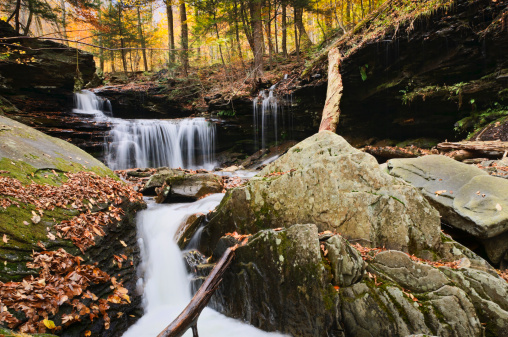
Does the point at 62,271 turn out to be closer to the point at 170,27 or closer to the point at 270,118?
the point at 270,118

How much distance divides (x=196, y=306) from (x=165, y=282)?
205cm

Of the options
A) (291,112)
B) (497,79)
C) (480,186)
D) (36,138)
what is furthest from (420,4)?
(36,138)

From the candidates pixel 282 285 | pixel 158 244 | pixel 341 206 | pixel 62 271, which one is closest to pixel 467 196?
pixel 341 206

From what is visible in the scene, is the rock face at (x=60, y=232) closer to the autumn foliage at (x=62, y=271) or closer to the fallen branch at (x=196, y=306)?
the autumn foliage at (x=62, y=271)

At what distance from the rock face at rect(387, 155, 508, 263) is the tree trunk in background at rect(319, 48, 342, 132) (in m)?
3.21

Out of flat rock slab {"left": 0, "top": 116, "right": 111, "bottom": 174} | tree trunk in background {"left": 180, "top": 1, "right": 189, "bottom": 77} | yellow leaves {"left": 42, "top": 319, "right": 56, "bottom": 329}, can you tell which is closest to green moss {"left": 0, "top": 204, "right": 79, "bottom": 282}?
yellow leaves {"left": 42, "top": 319, "right": 56, "bottom": 329}

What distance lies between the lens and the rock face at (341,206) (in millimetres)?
3707

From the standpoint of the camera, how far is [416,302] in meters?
2.68

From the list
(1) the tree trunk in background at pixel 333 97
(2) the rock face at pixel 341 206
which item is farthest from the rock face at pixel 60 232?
(1) the tree trunk in background at pixel 333 97

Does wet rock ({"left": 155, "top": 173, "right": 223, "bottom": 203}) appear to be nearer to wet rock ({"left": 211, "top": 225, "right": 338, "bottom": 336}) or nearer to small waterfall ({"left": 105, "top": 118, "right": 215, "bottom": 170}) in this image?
wet rock ({"left": 211, "top": 225, "right": 338, "bottom": 336})

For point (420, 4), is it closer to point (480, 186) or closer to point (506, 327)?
point (480, 186)

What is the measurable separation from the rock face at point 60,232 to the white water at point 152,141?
7.07 m

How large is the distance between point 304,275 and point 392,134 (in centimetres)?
1147

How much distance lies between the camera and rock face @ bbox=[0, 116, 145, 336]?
2.94 m
